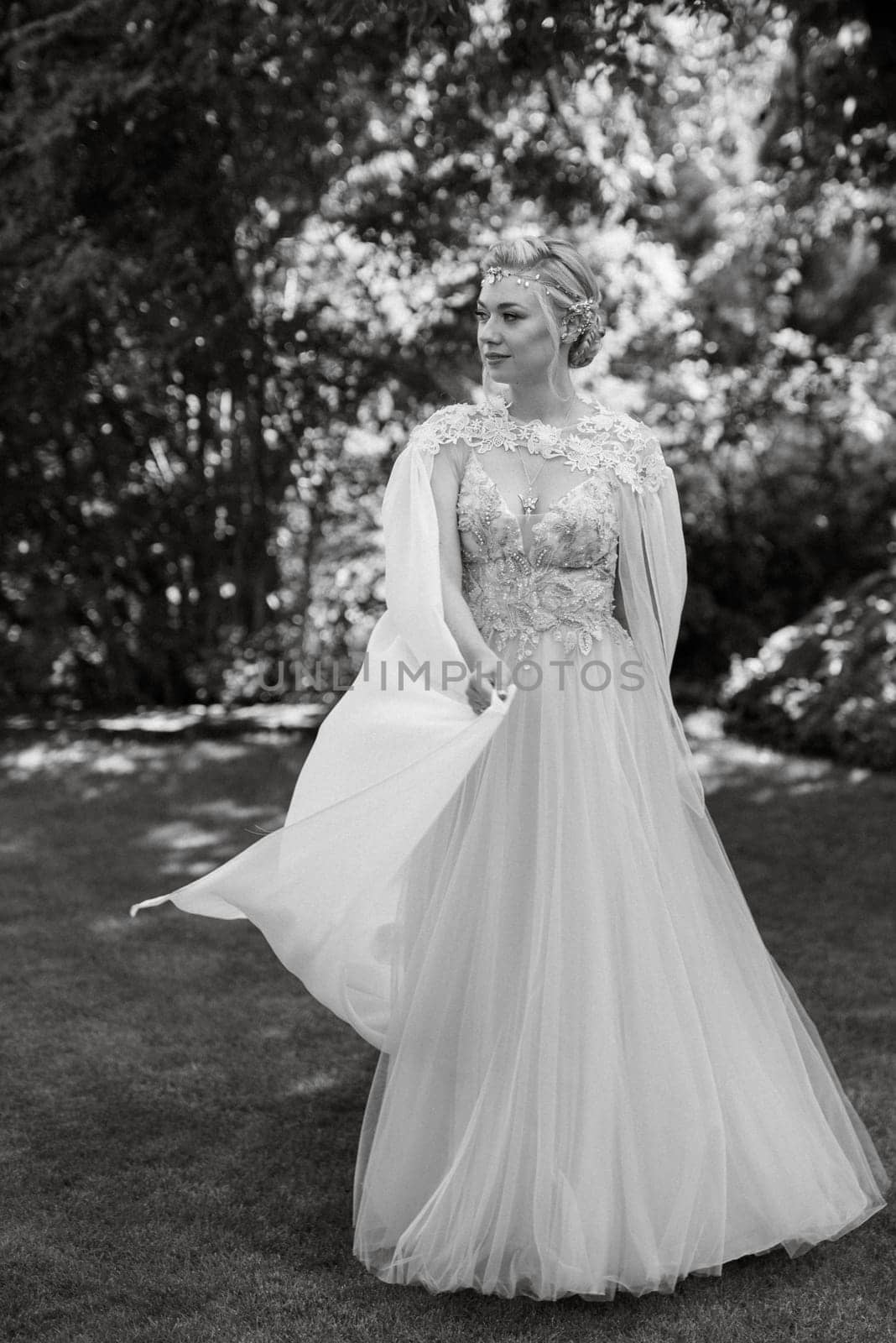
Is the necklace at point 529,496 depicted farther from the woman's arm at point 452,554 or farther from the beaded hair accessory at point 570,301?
the beaded hair accessory at point 570,301

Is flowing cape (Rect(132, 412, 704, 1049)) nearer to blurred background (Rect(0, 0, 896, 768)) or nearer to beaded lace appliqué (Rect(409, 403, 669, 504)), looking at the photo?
beaded lace appliqué (Rect(409, 403, 669, 504))

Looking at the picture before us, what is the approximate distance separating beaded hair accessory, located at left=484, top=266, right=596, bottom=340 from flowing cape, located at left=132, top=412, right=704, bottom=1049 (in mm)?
308

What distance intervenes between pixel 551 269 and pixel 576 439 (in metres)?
0.38

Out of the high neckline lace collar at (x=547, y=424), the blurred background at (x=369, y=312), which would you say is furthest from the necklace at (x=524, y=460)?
the blurred background at (x=369, y=312)

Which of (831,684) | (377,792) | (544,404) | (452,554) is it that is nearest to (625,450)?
(544,404)

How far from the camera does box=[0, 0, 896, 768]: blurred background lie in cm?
742

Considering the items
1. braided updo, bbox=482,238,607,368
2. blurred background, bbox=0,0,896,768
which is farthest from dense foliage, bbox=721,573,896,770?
braided updo, bbox=482,238,607,368

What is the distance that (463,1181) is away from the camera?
2.85m

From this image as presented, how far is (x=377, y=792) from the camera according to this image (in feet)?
9.73

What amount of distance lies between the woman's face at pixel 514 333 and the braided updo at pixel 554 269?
26 millimetres

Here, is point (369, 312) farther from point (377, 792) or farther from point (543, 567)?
point (377, 792)

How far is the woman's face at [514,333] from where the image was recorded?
3.10 m

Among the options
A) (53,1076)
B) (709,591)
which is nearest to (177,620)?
(709,591)

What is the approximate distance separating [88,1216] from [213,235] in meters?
6.46
